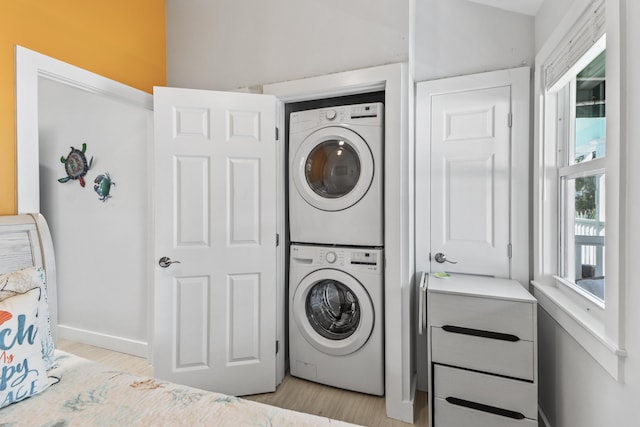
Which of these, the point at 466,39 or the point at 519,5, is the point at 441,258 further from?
the point at 519,5

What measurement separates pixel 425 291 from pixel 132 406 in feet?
4.76

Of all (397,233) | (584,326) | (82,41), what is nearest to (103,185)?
(82,41)

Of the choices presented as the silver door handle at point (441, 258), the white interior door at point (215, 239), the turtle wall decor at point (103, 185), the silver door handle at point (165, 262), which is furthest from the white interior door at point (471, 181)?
the turtle wall decor at point (103, 185)

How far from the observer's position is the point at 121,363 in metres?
2.53

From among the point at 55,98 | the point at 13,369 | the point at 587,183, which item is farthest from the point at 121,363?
the point at 587,183

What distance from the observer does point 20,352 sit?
41.9 inches

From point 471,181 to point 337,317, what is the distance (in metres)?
1.35

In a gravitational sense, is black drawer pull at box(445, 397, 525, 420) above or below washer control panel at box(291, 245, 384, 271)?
below

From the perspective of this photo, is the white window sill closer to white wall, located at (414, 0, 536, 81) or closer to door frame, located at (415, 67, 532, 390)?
door frame, located at (415, 67, 532, 390)

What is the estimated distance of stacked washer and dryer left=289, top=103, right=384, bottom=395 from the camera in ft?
6.68

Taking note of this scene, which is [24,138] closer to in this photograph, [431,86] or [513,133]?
[431,86]

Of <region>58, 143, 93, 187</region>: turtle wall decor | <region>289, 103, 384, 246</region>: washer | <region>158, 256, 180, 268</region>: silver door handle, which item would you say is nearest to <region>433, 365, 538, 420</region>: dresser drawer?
<region>289, 103, 384, 246</region>: washer

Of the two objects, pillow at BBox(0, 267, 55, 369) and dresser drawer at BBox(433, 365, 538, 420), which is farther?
dresser drawer at BBox(433, 365, 538, 420)

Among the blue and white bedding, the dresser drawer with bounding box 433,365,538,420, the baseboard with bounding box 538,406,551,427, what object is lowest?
the baseboard with bounding box 538,406,551,427
